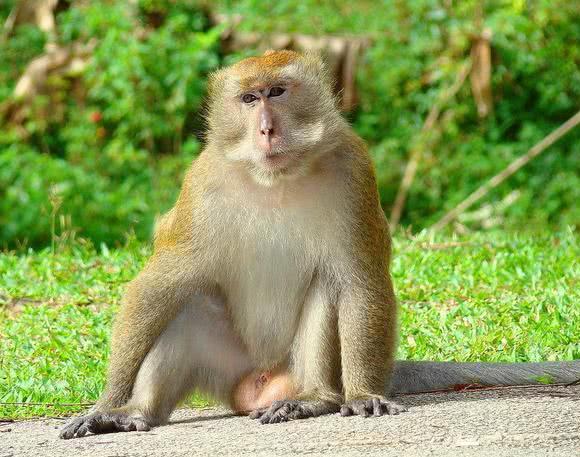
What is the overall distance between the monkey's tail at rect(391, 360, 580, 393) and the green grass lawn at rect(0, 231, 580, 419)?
0.80m

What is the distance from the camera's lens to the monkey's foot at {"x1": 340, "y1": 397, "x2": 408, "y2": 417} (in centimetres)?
493

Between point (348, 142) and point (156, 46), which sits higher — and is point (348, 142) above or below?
below

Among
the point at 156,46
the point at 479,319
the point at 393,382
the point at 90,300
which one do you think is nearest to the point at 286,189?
the point at 393,382

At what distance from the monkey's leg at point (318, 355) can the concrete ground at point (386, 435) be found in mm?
127

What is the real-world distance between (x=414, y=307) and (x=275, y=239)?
233 centimetres

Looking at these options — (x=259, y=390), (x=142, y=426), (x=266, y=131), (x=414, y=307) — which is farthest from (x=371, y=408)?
(x=414, y=307)

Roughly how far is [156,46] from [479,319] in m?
8.27

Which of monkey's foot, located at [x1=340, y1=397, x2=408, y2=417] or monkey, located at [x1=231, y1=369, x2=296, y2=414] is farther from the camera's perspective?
monkey, located at [x1=231, y1=369, x2=296, y2=414]

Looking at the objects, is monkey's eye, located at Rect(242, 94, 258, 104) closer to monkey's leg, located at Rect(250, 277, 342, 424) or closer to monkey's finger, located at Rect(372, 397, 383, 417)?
monkey's leg, located at Rect(250, 277, 342, 424)

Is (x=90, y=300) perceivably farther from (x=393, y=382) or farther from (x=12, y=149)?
(x=12, y=149)

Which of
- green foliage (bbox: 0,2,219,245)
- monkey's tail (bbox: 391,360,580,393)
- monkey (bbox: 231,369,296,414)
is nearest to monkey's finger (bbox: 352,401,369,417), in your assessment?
monkey (bbox: 231,369,296,414)

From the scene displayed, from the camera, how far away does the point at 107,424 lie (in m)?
5.00

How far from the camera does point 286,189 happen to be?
523 cm

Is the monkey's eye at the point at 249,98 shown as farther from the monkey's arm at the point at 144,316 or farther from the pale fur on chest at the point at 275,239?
the monkey's arm at the point at 144,316
